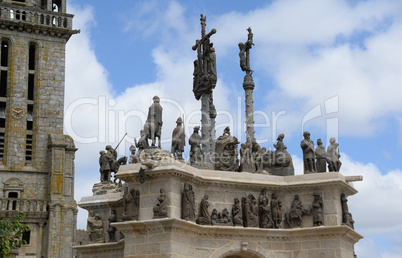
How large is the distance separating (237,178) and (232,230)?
6.55 ft

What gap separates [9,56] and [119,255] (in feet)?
123

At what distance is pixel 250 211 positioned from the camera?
90.1 feet

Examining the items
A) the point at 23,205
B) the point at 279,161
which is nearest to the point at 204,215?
the point at 279,161

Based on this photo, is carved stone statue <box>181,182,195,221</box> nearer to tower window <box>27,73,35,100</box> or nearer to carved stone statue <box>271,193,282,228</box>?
carved stone statue <box>271,193,282,228</box>

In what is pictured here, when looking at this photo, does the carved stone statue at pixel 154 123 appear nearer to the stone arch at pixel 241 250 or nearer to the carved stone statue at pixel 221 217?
the carved stone statue at pixel 221 217

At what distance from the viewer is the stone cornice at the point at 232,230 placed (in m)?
25.5

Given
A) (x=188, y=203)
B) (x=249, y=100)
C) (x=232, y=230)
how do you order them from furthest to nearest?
(x=249, y=100) < (x=232, y=230) < (x=188, y=203)

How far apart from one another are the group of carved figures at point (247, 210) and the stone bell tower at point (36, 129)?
112 feet

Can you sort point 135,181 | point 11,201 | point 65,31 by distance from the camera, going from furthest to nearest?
point 65,31
point 11,201
point 135,181

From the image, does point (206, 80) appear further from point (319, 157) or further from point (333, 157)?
point (333, 157)

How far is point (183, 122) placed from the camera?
2875 cm

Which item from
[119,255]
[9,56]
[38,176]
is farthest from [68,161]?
[119,255]

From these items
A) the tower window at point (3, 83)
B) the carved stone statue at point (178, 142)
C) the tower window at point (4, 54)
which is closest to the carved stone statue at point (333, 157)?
the carved stone statue at point (178, 142)

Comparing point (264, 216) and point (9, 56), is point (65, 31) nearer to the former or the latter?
point (9, 56)
